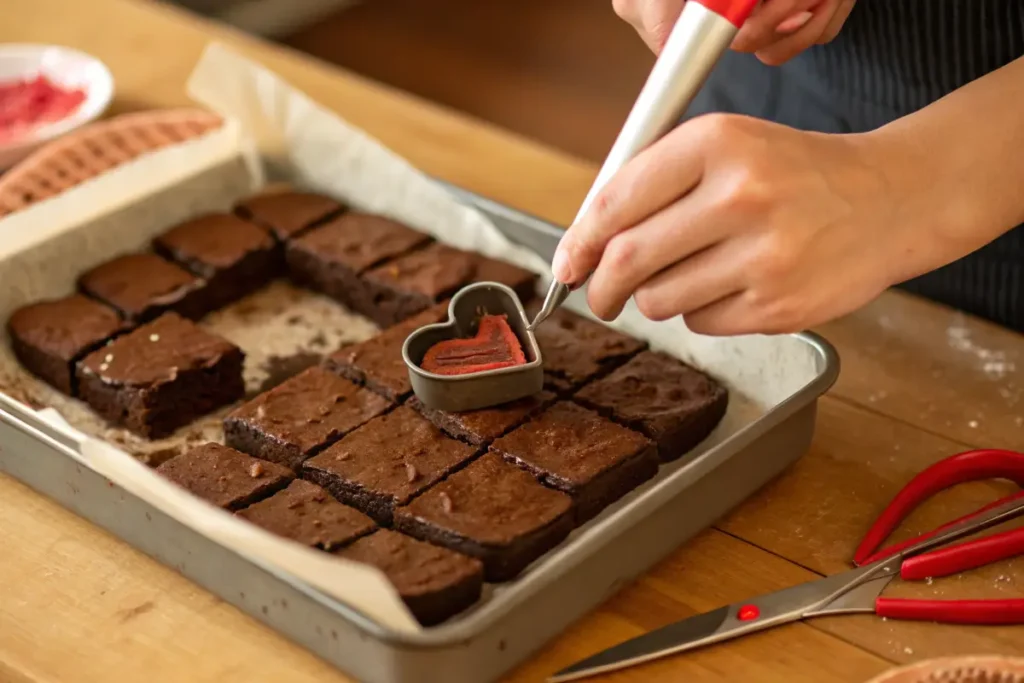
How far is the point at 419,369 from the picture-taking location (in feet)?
5.56

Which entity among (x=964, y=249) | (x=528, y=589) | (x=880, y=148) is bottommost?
(x=528, y=589)

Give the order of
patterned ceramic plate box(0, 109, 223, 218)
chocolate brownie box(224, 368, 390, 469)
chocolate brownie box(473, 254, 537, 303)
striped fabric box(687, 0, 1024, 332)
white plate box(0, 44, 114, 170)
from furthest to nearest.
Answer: white plate box(0, 44, 114, 170)
patterned ceramic plate box(0, 109, 223, 218)
chocolate brownie box(473, 254, 537, 303)
striped fabric box(687, 0, 1024, 332)
chocolate brownie box(224, 368, 390, 469)

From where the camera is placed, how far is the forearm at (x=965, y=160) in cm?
144

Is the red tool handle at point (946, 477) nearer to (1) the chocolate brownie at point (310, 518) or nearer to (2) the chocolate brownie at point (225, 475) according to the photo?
(1) the chocolate brownie at point (310, 518)

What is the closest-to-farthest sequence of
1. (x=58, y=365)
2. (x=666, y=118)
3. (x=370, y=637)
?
(x=370, y=637), (x=666, y=118), (x=58, y=365)

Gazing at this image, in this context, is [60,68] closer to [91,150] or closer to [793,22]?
[91,150]

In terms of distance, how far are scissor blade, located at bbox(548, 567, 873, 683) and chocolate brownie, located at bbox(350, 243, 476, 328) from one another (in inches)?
29.9

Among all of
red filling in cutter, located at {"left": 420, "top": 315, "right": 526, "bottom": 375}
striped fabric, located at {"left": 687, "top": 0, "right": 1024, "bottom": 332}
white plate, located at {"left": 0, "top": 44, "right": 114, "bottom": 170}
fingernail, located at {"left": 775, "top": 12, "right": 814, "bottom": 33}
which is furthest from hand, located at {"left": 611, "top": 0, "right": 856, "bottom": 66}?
white plate, located at {"left": 0, "top": 44, "right": 114, "bottom": 170}

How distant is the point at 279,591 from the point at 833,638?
604mm

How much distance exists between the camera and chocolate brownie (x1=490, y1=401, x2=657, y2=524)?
5.23 ft

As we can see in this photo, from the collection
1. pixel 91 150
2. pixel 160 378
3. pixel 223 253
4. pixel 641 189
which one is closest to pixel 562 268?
pixel 641 189

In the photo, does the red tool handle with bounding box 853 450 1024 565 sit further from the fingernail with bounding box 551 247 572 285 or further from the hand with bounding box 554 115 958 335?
the fingernail with bounding box 551 247 572 285

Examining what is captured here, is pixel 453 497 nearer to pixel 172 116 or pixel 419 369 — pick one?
pixel 419 369

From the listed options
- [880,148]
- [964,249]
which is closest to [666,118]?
[880,148]
